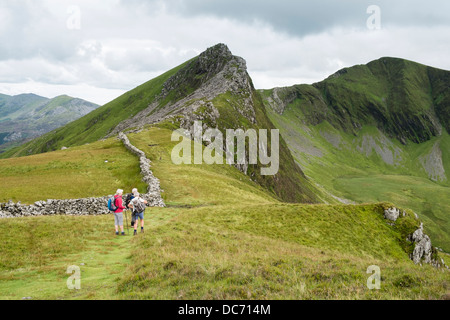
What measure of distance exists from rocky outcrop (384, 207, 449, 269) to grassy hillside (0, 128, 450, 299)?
0.91 meters

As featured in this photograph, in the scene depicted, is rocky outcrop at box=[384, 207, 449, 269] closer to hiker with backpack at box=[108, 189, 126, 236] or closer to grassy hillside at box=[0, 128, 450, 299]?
grassy hillside at box=[0, 128, 450, 299]

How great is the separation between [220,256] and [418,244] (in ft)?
100.0

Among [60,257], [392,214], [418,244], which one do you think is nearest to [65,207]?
[60,257]

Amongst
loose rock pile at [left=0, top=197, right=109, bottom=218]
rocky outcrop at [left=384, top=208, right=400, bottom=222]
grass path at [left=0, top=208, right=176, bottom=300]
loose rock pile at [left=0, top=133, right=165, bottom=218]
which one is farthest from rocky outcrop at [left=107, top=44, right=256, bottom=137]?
grass path at [left=0, top=208, right=176, bottom=300]

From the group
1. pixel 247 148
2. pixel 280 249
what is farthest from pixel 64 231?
pixel 247 148

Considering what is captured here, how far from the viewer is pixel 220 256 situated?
17.0 meters

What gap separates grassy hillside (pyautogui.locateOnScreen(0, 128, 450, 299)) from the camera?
1173 cm

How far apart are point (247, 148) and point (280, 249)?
9418 centimetres

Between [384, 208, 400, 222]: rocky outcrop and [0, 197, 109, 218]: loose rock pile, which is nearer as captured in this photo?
[0, 197, 109, 218]: loose rock pile
